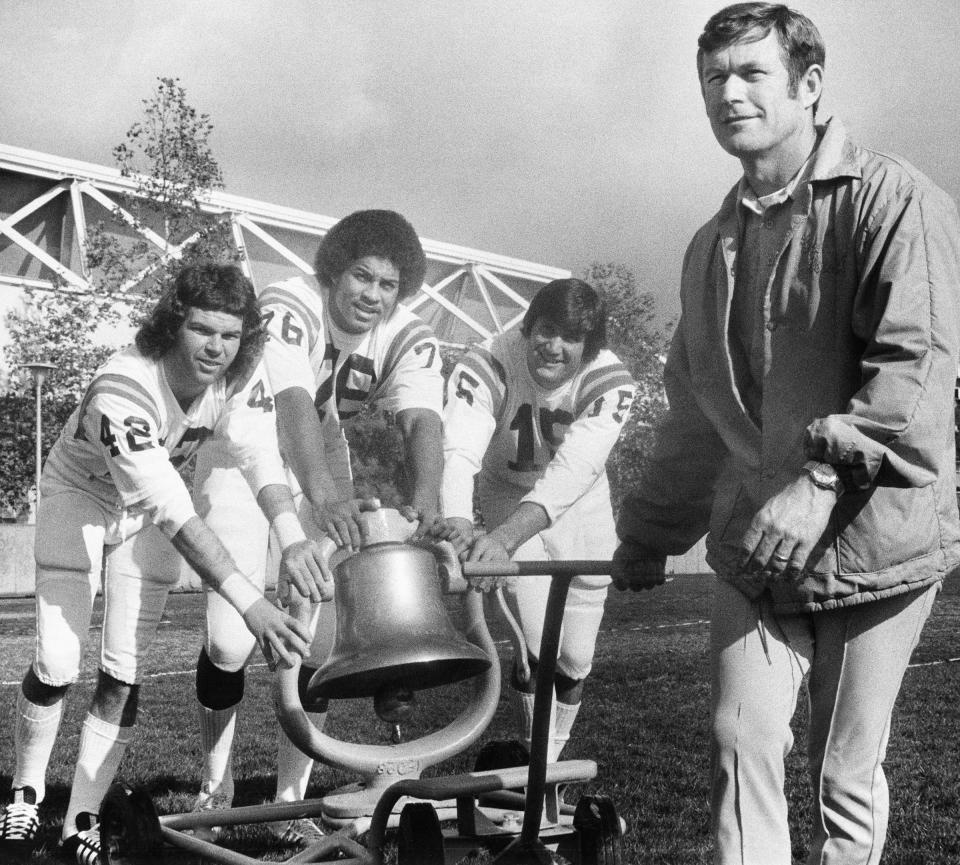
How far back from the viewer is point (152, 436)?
4121 millimetres

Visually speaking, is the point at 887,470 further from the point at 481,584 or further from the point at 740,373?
the point at 481,584

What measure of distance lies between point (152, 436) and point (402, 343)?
1045mm

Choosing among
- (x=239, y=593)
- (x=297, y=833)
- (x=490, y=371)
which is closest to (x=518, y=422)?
(x=490, y=371)

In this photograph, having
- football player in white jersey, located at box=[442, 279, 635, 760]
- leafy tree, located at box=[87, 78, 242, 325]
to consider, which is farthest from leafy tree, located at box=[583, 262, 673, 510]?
football player in white jersey, located at box=[442, 279, 635, 760]

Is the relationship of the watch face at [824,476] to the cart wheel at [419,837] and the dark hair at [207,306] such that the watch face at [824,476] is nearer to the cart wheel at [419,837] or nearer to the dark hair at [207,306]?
the cart wheel at [419,837]

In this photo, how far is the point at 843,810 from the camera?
8.13ft

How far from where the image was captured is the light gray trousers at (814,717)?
2.48 m

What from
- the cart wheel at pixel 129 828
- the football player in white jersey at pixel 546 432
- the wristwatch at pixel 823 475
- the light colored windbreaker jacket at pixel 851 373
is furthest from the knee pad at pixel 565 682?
the wristwatch at pixel 823 475

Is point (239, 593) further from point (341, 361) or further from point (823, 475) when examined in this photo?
point (823, 475)

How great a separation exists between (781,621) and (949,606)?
14681 mm

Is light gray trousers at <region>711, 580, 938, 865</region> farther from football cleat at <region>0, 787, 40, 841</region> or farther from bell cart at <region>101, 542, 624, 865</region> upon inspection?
football cleat at <region>0, 787, 40, 841</region>

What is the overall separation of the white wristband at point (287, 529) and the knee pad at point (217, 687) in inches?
30.8

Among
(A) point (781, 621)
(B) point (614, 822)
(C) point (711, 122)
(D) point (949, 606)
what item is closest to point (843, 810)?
(A) point (781, 621)

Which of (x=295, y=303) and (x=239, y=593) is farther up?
(x=295, y=303)
